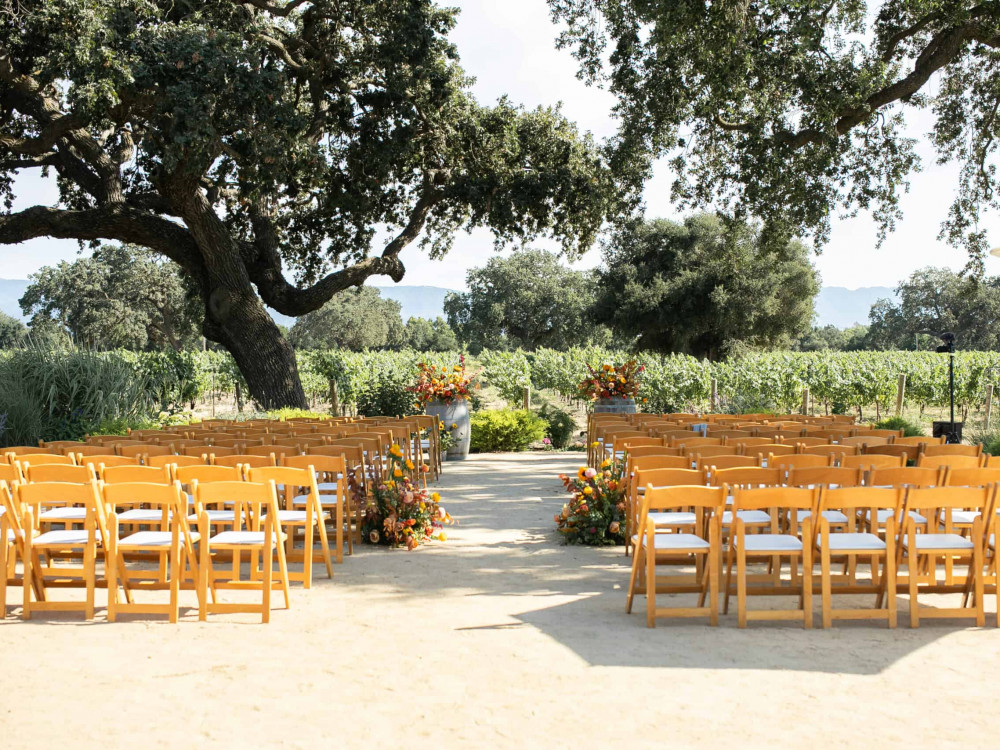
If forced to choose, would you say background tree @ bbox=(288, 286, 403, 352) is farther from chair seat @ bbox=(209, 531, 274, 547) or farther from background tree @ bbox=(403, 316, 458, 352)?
chair seat @ bbox=(209, 531, 274, 547)

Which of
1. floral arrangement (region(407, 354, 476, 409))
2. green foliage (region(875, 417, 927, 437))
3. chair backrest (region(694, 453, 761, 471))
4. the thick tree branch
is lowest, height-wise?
green foliage (region(875, 417, 927, 437))

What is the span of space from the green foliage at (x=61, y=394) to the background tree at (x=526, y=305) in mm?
45241

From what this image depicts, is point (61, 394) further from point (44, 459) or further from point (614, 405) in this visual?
point (614, 405)

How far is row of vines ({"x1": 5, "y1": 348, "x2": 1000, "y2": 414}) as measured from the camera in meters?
23.2

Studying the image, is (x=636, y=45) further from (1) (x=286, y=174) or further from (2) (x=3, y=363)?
(2) (x=3, y=363)

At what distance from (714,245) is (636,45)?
19.5m

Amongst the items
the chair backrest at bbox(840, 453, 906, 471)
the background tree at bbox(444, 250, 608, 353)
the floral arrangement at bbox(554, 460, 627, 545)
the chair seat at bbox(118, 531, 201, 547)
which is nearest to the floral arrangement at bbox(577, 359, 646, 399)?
the floral arrangement at bbox(554, 460, 627, 545)

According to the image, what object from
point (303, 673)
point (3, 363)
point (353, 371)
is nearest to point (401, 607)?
point (303, 673)

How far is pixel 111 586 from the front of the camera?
5.36 metres

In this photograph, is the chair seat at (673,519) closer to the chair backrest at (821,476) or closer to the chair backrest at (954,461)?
the chair backrest at (821,476)

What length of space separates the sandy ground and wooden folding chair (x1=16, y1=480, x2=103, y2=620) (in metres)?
0.19

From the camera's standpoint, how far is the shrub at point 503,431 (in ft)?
56.4

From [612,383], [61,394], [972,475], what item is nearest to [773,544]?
[972,475]

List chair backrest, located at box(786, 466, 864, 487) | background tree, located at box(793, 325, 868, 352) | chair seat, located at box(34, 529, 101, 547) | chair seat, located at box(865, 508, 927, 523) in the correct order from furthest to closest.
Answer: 1. background tree, located at box(793, 325, 868, 352)
2. chair backrest, located at box(786, 466, 864, 487)
3. chair seat, located at box(865, 508, 927, 523)
4. chair seat, located at box(34, 529, 101, 547)
